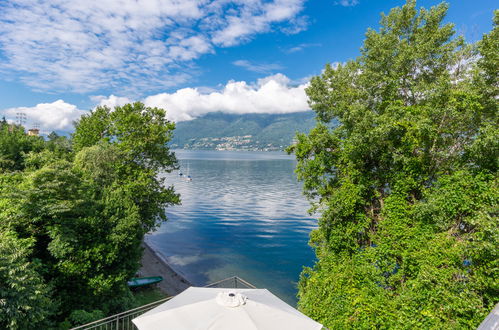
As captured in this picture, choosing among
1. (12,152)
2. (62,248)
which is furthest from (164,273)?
(12,152)

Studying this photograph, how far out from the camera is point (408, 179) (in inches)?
468

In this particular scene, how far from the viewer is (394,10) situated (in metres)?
13.6

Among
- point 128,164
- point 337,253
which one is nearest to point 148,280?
point 128,164

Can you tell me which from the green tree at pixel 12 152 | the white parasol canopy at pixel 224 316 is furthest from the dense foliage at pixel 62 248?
the green tree at pixel 12 152

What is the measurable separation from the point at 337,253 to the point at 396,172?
195 inches

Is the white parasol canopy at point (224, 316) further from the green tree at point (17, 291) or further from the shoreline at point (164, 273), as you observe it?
the shoreline at point (164, 273)

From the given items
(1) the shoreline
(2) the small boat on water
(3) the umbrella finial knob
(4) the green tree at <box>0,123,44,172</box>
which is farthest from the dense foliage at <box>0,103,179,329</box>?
(4) the green tree at <box>0,123,44,172</box>

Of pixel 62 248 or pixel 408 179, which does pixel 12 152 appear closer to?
pixel 62 248

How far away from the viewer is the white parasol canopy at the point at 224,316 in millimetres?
5809

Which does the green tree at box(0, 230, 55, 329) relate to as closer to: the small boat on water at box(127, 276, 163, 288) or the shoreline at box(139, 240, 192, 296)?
the small boat on water at box(127, 276, 163, 288)

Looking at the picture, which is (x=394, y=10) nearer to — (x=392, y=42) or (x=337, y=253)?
(x=392, y=42)

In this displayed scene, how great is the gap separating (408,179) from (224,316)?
997 centimetres

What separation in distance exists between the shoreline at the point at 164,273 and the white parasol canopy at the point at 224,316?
710 inches

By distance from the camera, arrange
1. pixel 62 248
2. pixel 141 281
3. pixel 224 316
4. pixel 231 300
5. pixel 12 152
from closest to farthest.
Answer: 1. pixel 224 316
2. pixel 231 300
3. pixel 62 248
4. pixel 141 281
5. pixel 12 152
